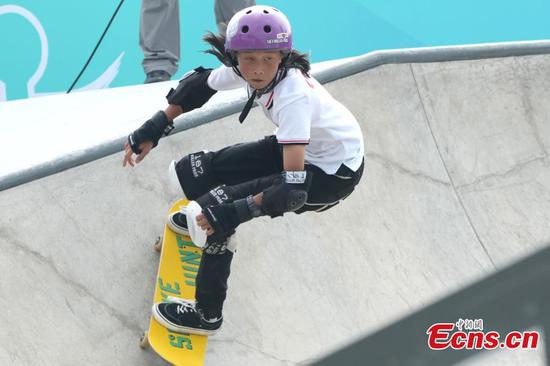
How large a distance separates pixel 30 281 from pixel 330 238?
5.69ft

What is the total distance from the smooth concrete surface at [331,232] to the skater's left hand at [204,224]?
868 millimetres

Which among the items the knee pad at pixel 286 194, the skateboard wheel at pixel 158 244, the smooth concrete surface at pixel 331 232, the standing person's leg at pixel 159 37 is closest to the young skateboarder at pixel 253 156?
the knee pad at pixel 286 194

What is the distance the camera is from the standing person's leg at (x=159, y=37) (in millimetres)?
6914

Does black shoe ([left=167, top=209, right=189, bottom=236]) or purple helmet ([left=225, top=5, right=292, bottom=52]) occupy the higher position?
purple helmet ([left=225, top=5, right=292, bottom=52])

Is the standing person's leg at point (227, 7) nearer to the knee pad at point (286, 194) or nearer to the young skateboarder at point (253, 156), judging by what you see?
the young skateboarder at point (253, 156)

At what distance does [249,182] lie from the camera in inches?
160

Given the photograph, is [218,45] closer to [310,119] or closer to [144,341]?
[310,119]

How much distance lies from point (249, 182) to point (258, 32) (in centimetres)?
70

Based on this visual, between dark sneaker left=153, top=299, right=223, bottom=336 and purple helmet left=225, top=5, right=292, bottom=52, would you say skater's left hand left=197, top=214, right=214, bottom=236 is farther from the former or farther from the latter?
purple helmet left=225, top=5, right=292, bottom=52

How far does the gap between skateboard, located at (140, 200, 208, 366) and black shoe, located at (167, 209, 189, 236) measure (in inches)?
1.1

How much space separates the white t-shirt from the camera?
3.76 metres

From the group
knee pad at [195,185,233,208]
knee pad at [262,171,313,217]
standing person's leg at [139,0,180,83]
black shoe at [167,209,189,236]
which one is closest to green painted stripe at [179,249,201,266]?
black shoe at [167,209,189,236]

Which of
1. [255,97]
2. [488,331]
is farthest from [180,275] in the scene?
[488,331]

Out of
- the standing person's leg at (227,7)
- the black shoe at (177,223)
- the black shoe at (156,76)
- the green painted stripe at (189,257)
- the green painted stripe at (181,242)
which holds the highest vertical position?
the standing person's leg at (227,7)
